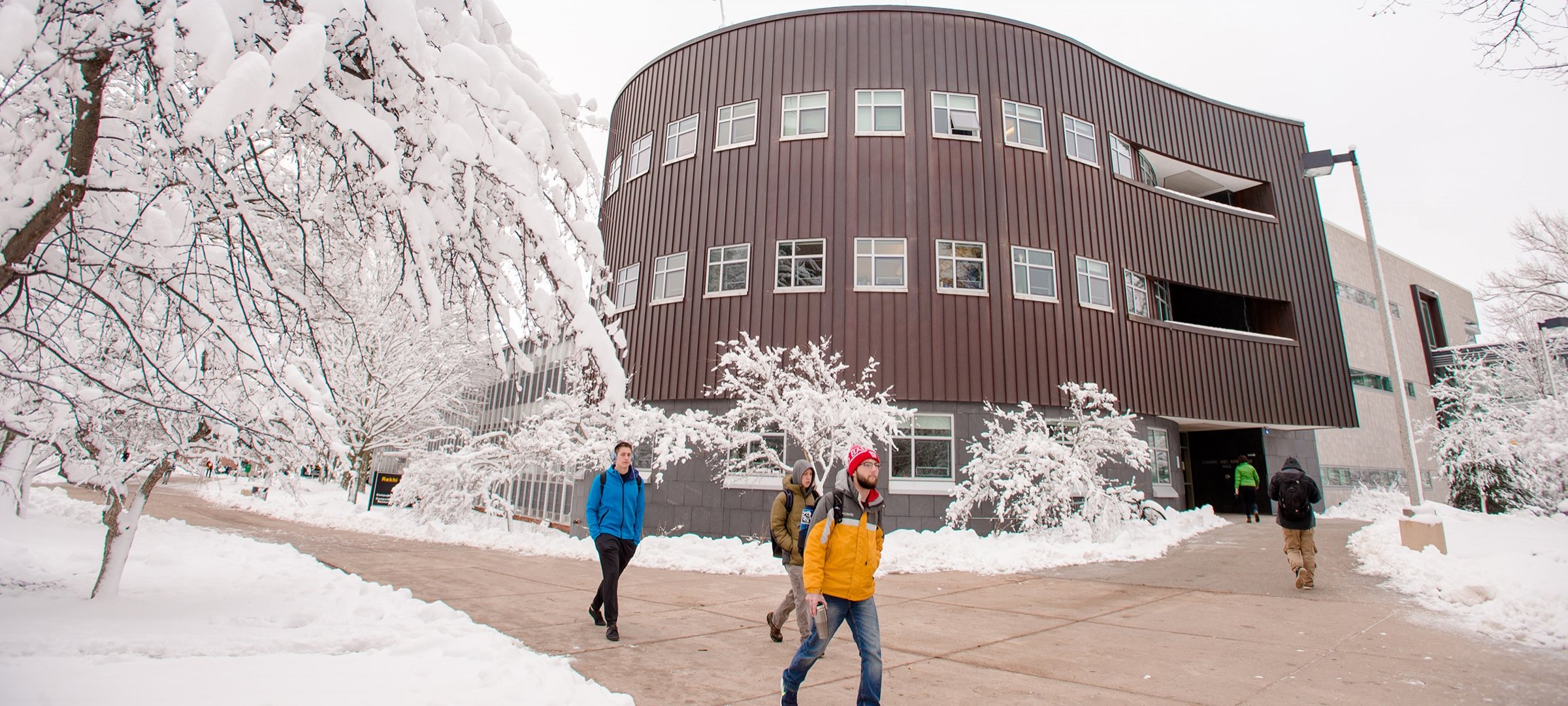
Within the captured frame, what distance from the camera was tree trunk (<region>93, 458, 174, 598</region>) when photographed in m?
7.12

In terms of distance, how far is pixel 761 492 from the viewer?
51.5 ft

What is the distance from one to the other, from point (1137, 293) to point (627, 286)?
1305 centimetres

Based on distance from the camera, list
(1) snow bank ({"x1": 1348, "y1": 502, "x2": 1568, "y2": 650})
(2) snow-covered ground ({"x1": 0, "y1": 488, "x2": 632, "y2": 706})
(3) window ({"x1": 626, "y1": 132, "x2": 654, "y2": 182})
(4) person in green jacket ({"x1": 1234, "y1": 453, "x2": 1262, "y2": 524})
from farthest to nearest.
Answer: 1. (3) window ({"x1": 626, "y1": 132, "x2": 654, "y2": 182})
2. (4) person in green jacket ({"x1": 1234, "y1": 453, "x2": 1262, "y2": 524})
3. (1) snow bank ({"x1": 1348, "y1": 502, "x2": 1568, "y2": 650})
4. (2) snow-covered ground ({"x1": 0, "y1": 488, "x2": 632, "y2": 706})

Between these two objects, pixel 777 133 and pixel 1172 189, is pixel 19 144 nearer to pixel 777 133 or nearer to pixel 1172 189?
pixel 777 133

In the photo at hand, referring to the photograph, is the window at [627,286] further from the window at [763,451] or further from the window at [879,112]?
the window at [879,112]

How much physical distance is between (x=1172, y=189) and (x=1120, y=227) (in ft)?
21.2

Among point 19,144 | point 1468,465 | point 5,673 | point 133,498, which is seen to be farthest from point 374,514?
point 1468,465

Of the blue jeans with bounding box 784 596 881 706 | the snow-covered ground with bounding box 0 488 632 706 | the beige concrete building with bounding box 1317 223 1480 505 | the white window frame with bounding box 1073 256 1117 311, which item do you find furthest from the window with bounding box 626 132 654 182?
the beige concrete building with bounding box 1317 223 1480 505

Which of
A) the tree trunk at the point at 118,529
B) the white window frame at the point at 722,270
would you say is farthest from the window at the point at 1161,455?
the tree trunk at the point at 118,529

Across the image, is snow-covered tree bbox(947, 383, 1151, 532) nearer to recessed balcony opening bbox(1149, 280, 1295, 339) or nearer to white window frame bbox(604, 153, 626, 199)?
recessed balcony opening bbox(1149, 280, 1295, 339)

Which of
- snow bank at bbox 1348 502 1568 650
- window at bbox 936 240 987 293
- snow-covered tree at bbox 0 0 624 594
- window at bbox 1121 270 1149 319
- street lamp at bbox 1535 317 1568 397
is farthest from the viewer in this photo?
street lamp at bbox 1535 317 1568 397

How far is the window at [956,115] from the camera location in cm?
1748

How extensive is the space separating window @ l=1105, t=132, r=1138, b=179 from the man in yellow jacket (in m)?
17.3

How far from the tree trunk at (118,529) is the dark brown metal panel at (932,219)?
34.1 ft
